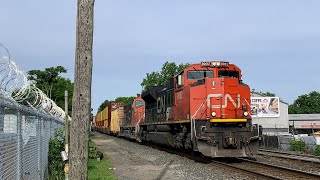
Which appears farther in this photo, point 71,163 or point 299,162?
point 299,162

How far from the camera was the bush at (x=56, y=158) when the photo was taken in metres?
10.9

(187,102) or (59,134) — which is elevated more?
(187,102)

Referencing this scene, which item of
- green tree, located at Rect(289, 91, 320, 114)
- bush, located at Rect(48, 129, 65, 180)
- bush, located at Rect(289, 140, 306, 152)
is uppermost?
green tree, located at Rect(289, 91, 320, 114)

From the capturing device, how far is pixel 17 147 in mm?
5773

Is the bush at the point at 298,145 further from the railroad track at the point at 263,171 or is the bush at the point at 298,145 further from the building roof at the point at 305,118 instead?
the building roof at the point at 305,118

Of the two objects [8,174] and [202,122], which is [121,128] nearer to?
[202,122]

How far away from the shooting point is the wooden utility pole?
5.25 m

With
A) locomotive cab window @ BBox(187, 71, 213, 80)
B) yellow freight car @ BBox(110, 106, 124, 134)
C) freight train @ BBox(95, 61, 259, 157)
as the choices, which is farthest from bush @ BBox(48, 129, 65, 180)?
yellow freight car @ BBox(110, 106, 124, 134)

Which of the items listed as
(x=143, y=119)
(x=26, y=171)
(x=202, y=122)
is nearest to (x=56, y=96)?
(x=143, y=119)

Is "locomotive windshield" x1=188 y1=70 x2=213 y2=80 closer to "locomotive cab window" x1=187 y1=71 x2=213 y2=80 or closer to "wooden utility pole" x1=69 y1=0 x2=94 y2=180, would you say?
"locomotive cab window" x1=187 y1=71 x2=213 y2=80

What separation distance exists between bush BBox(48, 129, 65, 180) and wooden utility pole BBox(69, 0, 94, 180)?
18.4ft

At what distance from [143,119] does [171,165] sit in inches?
569

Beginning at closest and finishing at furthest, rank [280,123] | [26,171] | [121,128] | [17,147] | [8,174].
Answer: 1. [8,174]
2. [17,147]
3. [26,171]
4. [121,128]
5. [280,123]

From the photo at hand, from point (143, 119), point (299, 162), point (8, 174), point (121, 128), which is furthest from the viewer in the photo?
point (121, 128)
